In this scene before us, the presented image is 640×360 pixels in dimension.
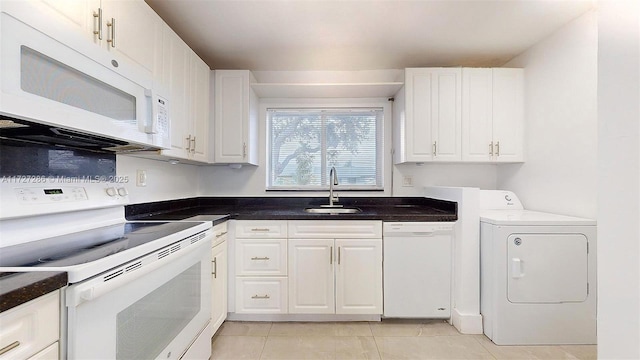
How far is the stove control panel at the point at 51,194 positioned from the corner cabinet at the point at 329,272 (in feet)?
4.16

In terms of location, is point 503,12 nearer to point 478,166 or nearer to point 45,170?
point 478,166

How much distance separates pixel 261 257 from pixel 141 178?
1.02 m

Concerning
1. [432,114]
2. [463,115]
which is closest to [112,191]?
[432,114]

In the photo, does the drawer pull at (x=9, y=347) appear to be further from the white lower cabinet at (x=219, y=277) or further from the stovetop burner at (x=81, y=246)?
the white lower cabinet at (x=219, y=277)

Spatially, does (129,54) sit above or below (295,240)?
above

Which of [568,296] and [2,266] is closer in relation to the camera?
[2,266]

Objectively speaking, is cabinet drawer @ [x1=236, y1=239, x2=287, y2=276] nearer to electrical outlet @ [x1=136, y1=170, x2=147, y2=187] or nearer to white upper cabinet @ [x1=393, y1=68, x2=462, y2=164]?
electrical outlet @ [x1=136, y1=170, x2=147, y2=187]

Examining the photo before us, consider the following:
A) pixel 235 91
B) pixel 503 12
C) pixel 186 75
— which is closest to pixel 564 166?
pixel 503 12

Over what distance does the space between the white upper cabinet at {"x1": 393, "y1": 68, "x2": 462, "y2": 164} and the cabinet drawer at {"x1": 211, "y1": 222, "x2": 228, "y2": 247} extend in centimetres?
165

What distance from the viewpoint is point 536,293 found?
1.85 meters

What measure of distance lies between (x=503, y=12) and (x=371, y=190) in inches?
68.1

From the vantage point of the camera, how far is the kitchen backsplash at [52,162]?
1.06 metres

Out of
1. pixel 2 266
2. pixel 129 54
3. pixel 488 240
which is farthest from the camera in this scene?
pixel 488 240

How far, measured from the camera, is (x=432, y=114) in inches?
95.5
